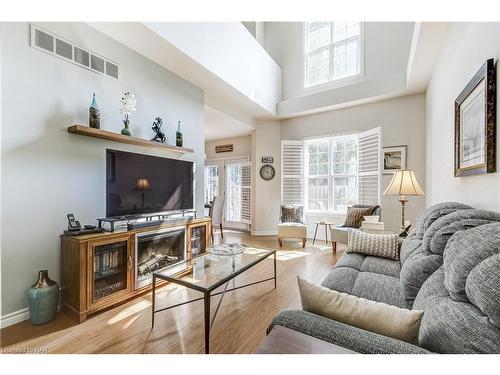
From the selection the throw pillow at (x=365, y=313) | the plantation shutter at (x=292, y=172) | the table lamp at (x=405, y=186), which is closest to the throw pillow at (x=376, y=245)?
the table lamp at (x=405, y=186)

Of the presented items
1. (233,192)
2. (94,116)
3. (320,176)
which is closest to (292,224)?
(320,176)

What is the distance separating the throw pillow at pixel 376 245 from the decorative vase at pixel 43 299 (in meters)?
2.70

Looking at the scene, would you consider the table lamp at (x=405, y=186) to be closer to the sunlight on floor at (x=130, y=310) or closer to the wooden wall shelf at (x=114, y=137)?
the wooden wall shelf at (x=114, y=137)

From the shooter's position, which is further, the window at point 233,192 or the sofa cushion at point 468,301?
the window at point 233,192

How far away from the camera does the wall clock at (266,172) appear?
213 inches

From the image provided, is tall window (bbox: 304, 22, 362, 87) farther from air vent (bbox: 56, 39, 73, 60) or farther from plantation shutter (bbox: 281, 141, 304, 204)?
air vent (bbox: 56, 39, 73, 60)

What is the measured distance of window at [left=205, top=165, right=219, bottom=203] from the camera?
22.0 feet

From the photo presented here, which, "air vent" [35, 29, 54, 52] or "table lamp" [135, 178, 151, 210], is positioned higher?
"air vent" [35, 29, 54, 52]

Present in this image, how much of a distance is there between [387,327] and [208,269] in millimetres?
1496

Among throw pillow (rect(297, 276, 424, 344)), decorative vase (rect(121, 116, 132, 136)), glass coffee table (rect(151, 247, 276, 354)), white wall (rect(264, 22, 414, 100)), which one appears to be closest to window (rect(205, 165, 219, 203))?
white wall (rect(264, 22, 414, 100))

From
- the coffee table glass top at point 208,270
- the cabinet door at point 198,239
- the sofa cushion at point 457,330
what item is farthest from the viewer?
the cabinet door at point 198,239

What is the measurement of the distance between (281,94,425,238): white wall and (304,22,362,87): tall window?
0.82 metres

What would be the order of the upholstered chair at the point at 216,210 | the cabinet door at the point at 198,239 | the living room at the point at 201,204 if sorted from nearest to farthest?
the living room at the point at 201,204 < the cabinet door at the point at 198,239 < the upholstered chair at the point at 216,210
